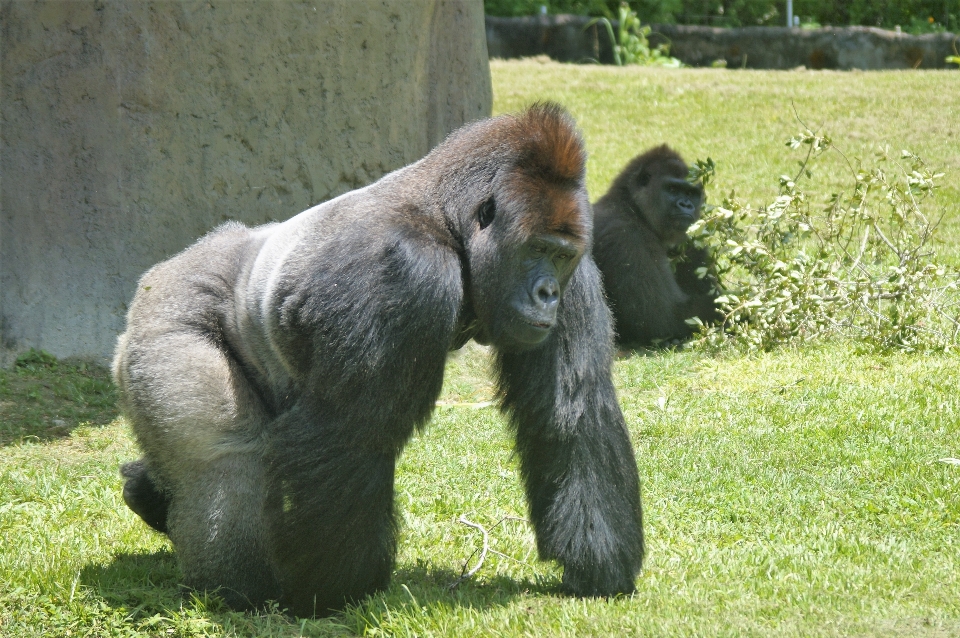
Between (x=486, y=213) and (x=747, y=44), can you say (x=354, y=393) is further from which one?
(x=747, y=44)

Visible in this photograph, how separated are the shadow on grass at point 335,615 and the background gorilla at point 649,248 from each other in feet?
14.5

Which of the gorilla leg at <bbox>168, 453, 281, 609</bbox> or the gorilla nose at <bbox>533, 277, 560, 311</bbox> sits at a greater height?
the gorilla nose at <bbox>533, 277, 560, 311</bbox>

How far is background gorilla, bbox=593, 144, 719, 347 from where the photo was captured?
8.41m

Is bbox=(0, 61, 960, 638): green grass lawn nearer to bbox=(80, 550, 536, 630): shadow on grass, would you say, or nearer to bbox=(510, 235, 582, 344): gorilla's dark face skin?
bbox=(80, 550, 536, 630): shadow on grass

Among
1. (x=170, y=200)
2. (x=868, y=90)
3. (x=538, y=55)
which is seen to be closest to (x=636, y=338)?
(x=170, y=200)

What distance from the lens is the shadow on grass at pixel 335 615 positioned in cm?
376

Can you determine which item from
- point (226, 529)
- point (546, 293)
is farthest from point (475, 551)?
point (546, 293)

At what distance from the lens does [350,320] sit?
3.51m

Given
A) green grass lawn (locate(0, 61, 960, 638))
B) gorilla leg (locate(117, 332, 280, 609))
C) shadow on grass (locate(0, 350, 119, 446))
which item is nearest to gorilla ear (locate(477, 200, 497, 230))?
gorilla leg (locate(117, 332, 280, 609))

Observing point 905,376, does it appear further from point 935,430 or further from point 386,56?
point 386,56

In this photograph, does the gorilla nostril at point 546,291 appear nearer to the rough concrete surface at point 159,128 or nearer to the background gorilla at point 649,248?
the rough concrete surface at point 159,128

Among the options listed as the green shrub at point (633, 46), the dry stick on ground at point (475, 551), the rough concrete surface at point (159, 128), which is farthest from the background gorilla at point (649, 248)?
the green shrub at point (633, 46)

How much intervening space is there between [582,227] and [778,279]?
437 centimetres

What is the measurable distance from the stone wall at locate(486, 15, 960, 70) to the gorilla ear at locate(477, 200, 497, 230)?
14341 millimetres
